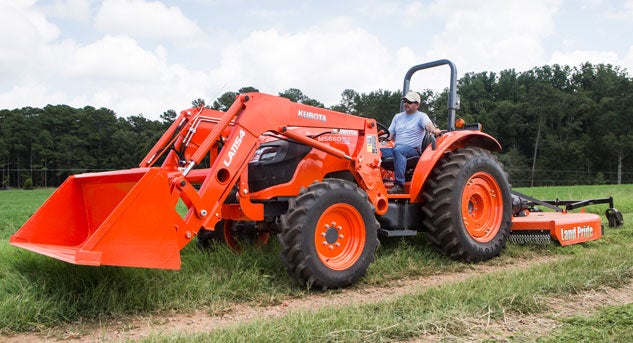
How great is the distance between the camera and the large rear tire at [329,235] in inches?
173

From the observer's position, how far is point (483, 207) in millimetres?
6340

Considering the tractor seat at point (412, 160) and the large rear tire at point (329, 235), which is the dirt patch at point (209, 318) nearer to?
the large rear tire at point (329, 235)

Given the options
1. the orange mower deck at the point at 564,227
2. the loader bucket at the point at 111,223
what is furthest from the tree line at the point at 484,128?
the loader bucket at the point at 111,223

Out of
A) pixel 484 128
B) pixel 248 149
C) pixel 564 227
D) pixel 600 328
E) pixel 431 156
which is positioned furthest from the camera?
pixel 484 128

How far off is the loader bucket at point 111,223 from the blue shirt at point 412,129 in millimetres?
3220

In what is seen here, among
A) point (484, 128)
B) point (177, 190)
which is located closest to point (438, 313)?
point (177, 190)

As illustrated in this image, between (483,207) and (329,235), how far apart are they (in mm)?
2500

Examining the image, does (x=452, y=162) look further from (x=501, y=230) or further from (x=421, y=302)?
(x=421, y=302)

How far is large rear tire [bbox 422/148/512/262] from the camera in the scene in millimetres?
5719

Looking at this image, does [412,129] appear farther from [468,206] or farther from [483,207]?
[483,207]

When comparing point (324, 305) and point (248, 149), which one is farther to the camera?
point (248, 149)

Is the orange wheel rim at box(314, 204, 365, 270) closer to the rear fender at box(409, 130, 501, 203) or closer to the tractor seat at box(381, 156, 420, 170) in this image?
the rear fender at box(409, 130, 501, 203)

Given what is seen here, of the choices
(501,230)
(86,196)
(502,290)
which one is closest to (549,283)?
(502,290)

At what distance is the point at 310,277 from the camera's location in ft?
14.5
